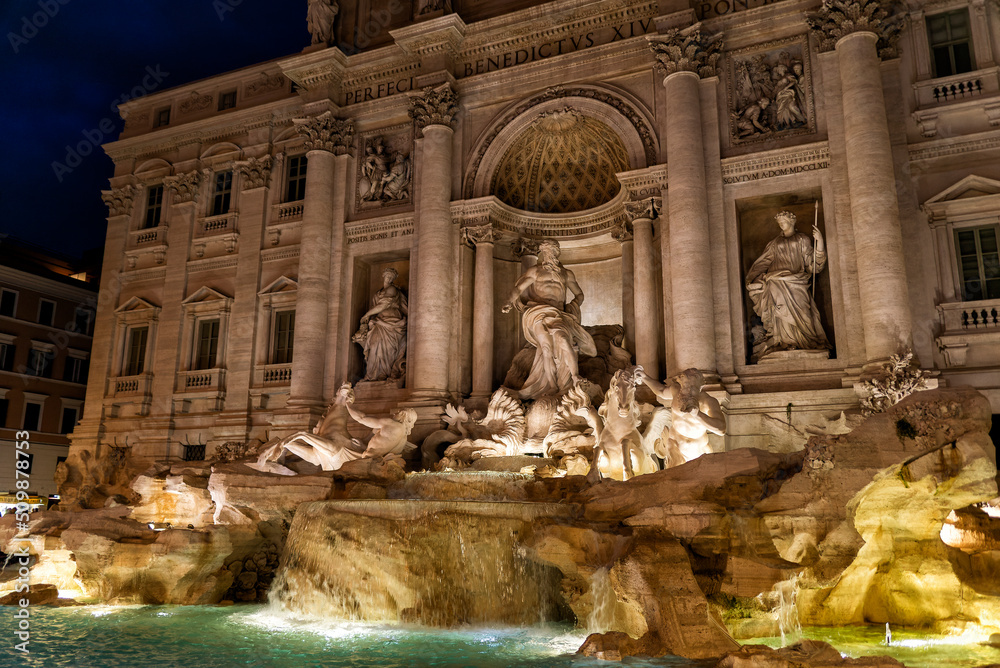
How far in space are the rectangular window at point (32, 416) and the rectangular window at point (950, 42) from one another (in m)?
31.7

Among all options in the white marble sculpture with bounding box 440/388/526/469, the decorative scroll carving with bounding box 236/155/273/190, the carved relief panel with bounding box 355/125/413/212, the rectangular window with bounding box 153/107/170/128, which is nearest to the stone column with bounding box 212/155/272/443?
the decorative scroll carving with bounding box 236/155/273/190

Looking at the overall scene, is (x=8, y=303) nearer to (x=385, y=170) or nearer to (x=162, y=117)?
(x=162, y=117)

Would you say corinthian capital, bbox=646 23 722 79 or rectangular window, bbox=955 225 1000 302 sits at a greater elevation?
corinthian capital, bbox=646 23 722 79

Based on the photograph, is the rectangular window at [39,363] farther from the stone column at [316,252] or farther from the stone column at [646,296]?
the stone column at [646,296]

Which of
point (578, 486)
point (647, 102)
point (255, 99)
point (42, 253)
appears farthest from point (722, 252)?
point (42, 253)

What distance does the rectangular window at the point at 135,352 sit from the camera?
23.7 metres

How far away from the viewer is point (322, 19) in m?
21.6

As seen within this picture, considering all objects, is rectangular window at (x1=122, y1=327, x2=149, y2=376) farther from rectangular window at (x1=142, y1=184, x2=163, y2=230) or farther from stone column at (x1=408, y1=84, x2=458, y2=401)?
stone column at (x1=408, y1=84, x2=458, y2=401)

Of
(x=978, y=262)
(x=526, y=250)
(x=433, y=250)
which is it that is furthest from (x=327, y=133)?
(x=978, y=262)

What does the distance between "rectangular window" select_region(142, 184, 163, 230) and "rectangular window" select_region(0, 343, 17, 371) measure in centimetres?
997

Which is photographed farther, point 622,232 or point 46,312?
point 46,312

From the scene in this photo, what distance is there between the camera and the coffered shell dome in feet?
63.0

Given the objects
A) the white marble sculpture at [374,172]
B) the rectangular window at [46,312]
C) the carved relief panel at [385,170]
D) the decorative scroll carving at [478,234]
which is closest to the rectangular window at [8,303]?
the rectangular window at [46,312]

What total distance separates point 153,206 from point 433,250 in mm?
11488
